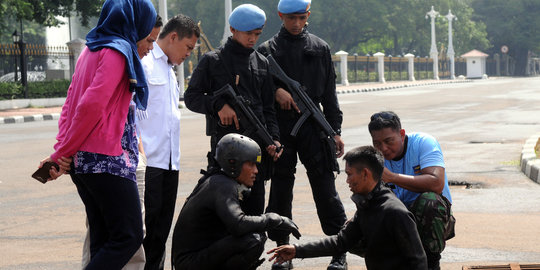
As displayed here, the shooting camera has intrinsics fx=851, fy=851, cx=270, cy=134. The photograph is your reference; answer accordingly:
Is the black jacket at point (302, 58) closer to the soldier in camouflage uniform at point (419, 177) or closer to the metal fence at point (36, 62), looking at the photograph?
the soldier in camouflage uniform at point (419, 177)

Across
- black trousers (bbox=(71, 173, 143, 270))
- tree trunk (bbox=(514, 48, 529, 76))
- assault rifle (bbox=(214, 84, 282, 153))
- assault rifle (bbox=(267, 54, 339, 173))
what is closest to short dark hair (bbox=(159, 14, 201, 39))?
assault rifle (bbox=(214, 84, 282, 153))

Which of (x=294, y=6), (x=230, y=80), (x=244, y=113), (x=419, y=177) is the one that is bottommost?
(x=419, y=177)

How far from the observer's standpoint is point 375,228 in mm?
4312

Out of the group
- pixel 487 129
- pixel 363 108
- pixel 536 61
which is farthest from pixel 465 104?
pixel 536 61

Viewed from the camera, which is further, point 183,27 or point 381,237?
point 183,27

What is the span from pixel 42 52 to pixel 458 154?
79.9ft

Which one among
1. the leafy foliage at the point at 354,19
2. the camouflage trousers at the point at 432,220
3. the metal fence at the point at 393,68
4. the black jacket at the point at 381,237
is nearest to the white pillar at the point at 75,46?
the metal fence at the point at 393,68

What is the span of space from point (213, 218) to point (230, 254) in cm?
22

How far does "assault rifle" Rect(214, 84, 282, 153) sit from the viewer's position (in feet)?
17.4

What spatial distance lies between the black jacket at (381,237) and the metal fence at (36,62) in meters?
28.9

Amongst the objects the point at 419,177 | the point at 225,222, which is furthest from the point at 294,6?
the point at 225,222

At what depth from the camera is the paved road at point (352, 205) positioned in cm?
624

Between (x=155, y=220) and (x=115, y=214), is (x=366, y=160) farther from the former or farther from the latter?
(x=155, y=220)

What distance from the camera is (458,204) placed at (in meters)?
8.57
